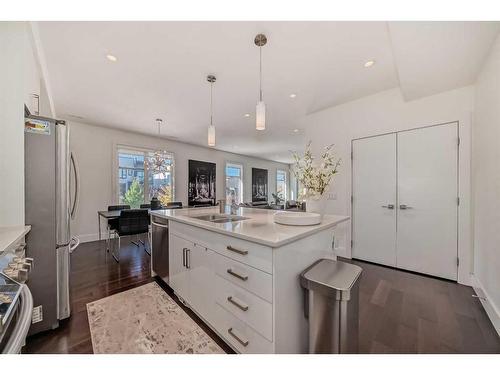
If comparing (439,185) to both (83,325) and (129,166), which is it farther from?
(129,166)

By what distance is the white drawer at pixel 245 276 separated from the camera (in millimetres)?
1083

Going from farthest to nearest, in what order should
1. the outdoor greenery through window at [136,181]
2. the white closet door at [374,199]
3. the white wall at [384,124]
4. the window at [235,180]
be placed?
the window at [235,180] < the outdoor greenery through window at [136,181] < the white closet door at [374,199] < the white wall at [384,124]

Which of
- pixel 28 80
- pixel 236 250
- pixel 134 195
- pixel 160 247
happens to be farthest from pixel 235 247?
pixel 134 195

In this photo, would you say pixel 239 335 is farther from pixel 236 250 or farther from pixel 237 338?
pixel 236 250

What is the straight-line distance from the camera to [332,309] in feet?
3.52

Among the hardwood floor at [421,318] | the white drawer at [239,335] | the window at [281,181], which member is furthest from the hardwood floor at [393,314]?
the window at [281,181]

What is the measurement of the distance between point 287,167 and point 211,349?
10.1 metres

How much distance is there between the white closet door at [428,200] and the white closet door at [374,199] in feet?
0.31

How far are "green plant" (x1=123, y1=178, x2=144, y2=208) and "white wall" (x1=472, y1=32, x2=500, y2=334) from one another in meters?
6.07

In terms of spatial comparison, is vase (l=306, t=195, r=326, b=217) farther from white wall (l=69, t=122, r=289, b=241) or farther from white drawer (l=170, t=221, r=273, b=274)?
white wall (l=69, t=122, r=289, b=241)

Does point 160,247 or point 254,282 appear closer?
point 254,282

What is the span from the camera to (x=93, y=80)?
256 centimetres

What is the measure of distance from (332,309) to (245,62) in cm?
244

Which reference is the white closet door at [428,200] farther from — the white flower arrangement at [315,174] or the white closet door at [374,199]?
the white flower arrangement at [315,174]
